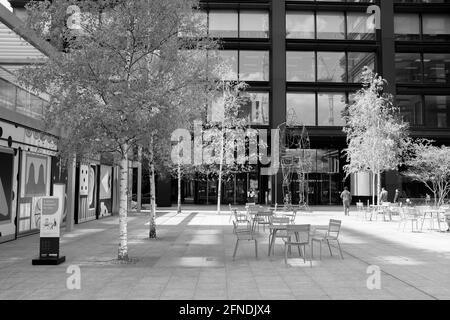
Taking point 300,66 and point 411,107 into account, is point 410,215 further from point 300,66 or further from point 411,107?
point 411,107

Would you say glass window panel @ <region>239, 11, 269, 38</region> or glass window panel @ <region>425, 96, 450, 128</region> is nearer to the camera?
glass window panel @ <region>425, 96, 450, 128</region>

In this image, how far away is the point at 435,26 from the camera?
4178 centimetres

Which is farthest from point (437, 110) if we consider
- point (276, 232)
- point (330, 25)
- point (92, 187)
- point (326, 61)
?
point (276, 232)

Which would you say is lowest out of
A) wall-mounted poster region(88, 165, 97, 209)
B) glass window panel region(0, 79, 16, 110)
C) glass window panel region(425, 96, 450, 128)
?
wall-mounted poster region(88, 165, 97, 209)

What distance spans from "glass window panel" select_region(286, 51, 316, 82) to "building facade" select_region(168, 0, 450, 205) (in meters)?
0.09

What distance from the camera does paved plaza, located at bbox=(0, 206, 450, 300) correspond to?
26.1 feet

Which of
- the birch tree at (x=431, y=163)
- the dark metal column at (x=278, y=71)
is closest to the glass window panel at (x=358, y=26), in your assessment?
the dark metal column at (x=278, y=71)

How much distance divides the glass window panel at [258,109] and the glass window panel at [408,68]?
41.1ft

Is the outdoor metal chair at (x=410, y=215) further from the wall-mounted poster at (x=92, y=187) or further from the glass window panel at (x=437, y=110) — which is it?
the glass window panel at (x=437, y=110)

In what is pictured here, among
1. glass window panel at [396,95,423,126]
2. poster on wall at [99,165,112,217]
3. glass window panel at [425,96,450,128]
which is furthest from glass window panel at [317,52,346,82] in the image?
poster on wall at [99,165,112,217]

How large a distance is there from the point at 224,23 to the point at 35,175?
91.8 ft

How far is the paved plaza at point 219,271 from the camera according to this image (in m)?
7.95

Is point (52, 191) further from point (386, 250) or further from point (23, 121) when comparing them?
point (386, 250)

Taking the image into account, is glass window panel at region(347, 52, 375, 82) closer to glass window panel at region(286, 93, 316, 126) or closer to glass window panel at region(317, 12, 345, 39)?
glass window panel at region(317, 12, 345, 39)
